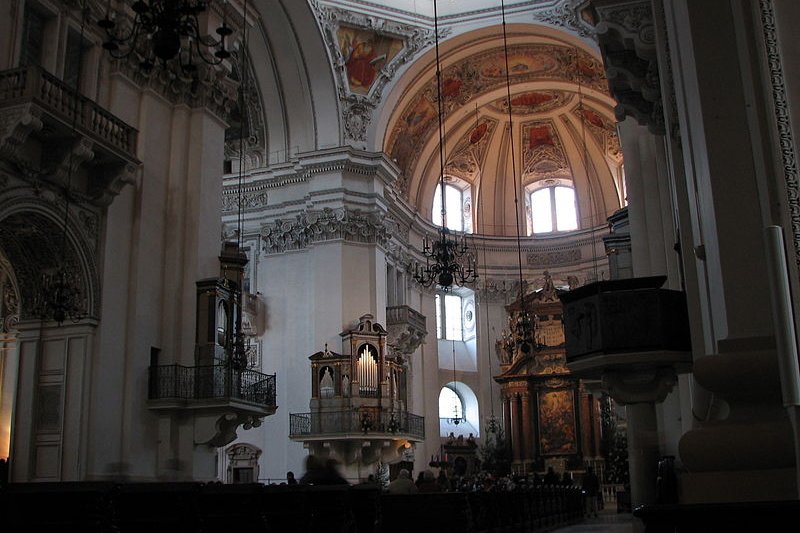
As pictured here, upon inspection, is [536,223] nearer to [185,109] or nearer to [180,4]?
[185,109]

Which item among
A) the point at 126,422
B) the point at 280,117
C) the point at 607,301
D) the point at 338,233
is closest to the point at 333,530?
the point at 607,301

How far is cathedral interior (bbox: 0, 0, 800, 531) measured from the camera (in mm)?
3879

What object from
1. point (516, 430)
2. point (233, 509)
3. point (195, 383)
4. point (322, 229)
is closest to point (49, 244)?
point (195, 383)

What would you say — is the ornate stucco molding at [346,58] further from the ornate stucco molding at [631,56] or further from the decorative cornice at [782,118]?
the decorative cornice at [782,118]

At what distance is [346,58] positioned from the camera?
74.0ft

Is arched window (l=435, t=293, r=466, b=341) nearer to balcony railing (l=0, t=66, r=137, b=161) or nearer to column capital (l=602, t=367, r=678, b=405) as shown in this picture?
balcony railing (l=0, t=66, r=137, b=161)

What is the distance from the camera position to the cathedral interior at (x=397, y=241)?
12.7 feet

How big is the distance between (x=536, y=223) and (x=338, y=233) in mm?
11458

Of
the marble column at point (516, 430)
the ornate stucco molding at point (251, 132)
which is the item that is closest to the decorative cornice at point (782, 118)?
the ornate stucco molding at point (251, 132)

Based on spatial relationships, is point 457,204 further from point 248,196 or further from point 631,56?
point 631,56

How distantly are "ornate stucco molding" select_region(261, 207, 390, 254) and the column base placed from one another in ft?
59.6

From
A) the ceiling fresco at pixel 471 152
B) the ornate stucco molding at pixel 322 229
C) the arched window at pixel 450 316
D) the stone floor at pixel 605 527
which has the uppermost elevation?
the ceiling fresco at pixel 471 152

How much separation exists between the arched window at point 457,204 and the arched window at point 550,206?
2.27m

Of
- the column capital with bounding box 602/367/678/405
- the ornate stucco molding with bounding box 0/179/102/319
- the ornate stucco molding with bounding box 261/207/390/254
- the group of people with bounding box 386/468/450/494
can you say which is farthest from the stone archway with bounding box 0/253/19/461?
the ornate stucco molding with bounding box 261/207/390/254
